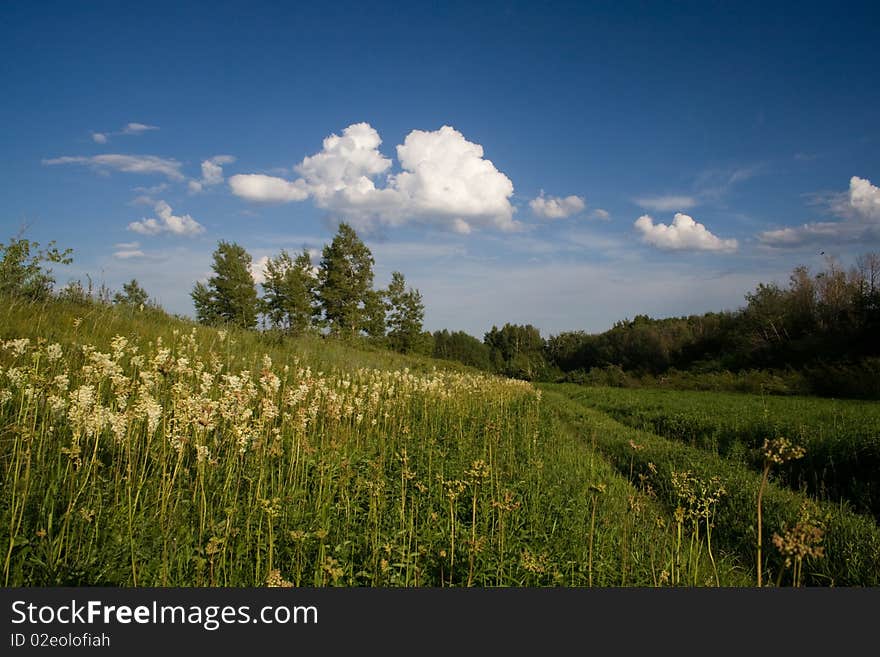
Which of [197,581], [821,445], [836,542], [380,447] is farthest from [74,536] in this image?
[821,445]

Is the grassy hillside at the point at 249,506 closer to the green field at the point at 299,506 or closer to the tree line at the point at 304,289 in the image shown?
the green field at the point at 299,506

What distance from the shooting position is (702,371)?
42406 millimetres

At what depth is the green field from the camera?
120 inches

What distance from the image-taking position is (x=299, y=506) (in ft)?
13.7

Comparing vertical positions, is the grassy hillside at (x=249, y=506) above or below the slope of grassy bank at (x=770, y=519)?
above

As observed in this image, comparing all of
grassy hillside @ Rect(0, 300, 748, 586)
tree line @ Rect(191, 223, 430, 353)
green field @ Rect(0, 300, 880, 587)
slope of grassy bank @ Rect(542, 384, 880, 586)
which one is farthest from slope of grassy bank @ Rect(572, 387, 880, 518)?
tree line @ Rect(191, 223, 430, 353)

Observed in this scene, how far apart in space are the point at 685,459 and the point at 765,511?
3.00 m

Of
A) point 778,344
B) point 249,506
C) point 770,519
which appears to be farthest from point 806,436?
point 778,344

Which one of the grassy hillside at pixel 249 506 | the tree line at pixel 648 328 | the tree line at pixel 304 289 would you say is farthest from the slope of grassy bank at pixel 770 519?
the tree line at pixel 304 289

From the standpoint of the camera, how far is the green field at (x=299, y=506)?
3.05m

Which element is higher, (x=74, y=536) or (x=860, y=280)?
(x=860, y=280)

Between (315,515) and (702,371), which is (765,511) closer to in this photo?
(315,515)

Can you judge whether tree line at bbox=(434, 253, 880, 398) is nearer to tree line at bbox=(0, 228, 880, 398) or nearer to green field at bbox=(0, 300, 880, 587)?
tree line at bbox=(0, 228, 880, 398)

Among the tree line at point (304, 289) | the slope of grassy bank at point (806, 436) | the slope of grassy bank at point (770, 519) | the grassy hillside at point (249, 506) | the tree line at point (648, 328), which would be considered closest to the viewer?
the grassy hillside at point (249, 506)
